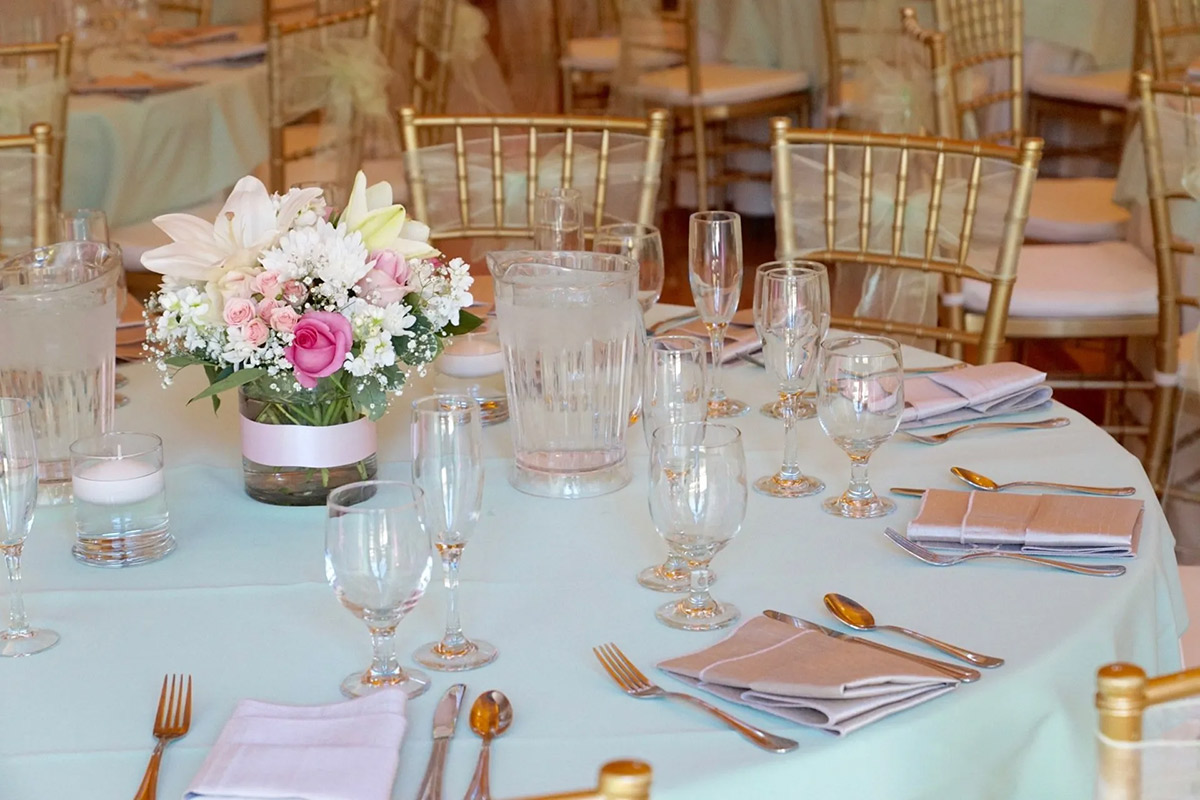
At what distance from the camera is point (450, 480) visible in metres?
1.15

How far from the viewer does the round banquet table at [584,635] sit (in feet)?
3.43

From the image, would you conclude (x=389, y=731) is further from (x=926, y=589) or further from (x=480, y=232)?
(x=480, y=232)

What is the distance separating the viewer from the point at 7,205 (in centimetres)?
273

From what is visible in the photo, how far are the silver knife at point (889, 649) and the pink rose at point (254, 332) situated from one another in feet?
1.67

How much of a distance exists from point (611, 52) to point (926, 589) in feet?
14.1

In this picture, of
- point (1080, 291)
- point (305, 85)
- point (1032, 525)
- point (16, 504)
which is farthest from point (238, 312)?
point (305, 85)

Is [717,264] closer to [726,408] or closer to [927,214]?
[726,408]

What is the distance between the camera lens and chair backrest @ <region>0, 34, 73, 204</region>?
10.6 ft

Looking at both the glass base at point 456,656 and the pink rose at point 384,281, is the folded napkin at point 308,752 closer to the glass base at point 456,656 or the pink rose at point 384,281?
the glass base at point 456,656

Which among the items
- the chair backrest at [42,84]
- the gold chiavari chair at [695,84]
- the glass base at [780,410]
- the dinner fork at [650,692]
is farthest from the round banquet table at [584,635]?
the gold chiavari chair at [695,84]

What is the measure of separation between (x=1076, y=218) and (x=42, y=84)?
237 cm

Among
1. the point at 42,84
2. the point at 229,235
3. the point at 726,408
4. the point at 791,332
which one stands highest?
the point at 42,84

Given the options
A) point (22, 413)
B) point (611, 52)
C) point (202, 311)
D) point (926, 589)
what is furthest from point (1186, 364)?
point (611, 52)

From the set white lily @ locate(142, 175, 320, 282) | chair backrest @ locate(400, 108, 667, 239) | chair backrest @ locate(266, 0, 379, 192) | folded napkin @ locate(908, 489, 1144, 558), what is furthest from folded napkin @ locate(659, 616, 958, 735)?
chair backrest @ locate(266, 0, 379, 192)
